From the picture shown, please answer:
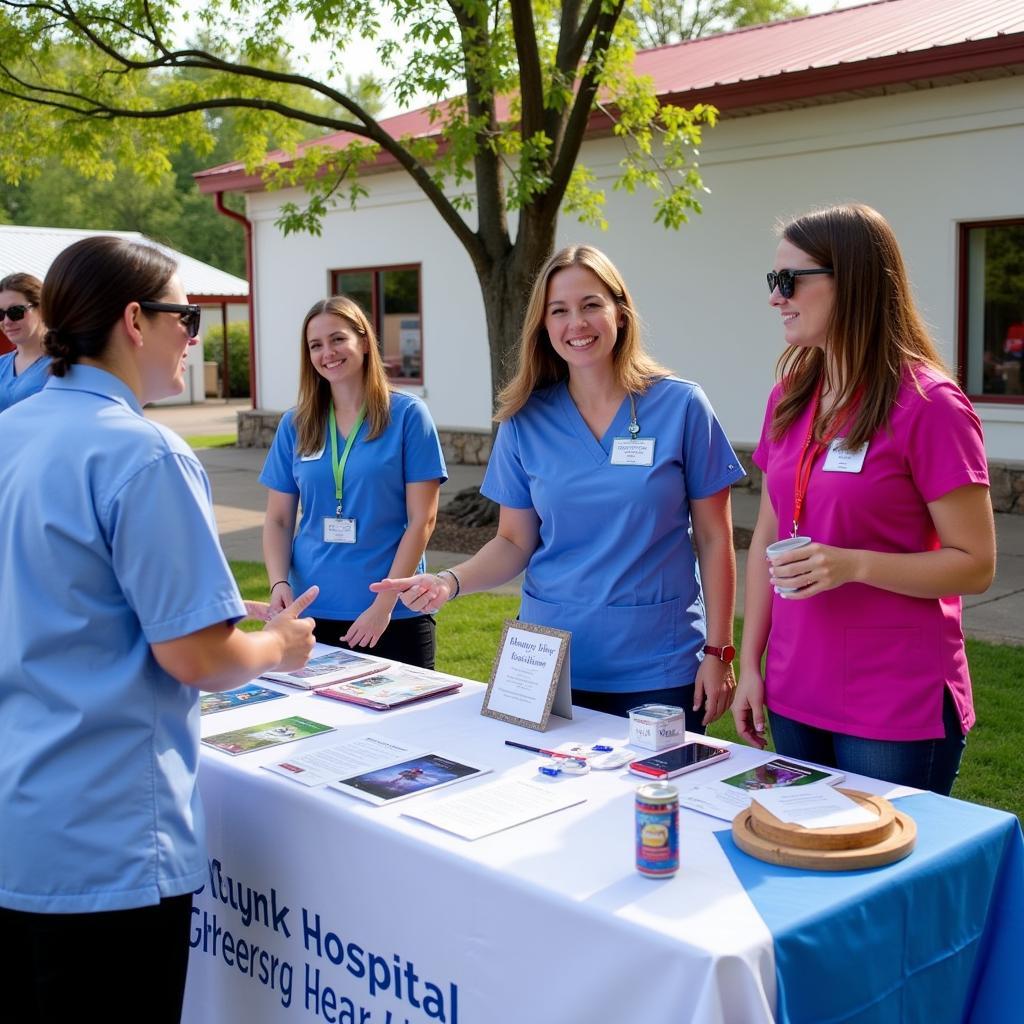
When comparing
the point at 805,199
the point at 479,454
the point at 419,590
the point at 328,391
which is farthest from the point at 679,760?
the point at 479,454

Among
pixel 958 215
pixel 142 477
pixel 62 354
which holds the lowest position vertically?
pixel 142 477

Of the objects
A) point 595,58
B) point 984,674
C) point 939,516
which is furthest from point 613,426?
point 595,58

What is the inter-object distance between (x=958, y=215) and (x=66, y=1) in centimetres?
738

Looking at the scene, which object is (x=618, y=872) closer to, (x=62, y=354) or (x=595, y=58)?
(x=62, y=354)

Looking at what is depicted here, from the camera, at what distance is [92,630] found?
1926 mm

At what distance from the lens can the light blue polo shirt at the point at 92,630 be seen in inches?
74.4

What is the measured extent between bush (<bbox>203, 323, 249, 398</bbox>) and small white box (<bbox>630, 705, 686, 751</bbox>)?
29832 mm

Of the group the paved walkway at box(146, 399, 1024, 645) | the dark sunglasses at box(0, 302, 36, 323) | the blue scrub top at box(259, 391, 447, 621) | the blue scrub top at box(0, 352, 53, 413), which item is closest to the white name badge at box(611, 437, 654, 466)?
the blue scrub top at box(259, 391, 447, 621)

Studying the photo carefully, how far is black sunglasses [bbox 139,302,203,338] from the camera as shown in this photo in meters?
2.09

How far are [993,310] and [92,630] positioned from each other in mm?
9991

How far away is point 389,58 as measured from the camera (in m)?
9.32

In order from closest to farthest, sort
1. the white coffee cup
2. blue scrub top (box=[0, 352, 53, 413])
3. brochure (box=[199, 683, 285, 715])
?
the white coffee cup, brochure (box=[199, 683, 285, 715]), blue scrub top (box=[0, 352, 53, 413])

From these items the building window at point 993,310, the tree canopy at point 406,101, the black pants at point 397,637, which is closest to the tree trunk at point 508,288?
the tree canopy at point 406,101

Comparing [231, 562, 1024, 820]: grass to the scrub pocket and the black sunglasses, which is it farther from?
the black sunglasses
